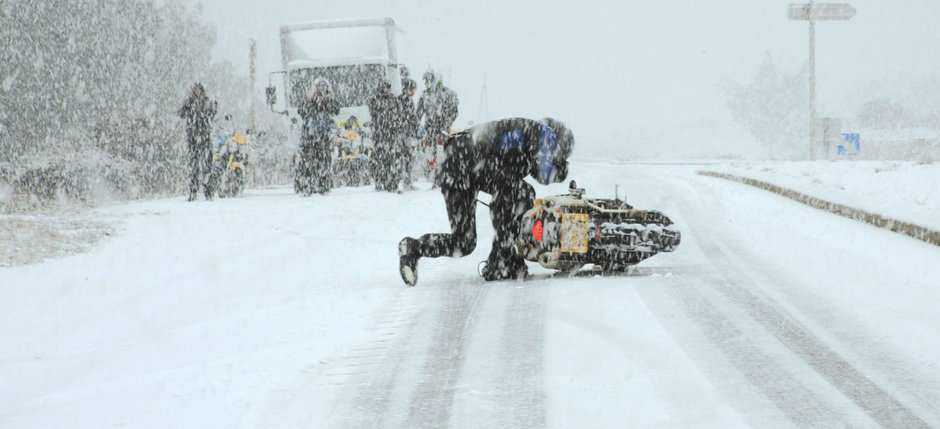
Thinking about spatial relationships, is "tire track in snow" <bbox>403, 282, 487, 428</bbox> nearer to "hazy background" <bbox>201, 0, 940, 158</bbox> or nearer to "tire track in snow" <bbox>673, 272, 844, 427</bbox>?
"tire track in snow" <bbox>673, 272, 844, 427</bbox>

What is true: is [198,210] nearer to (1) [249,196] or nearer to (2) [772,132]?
(1) [249,196]

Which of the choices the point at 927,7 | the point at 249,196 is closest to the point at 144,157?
the point at 249,196

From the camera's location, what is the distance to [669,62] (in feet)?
442

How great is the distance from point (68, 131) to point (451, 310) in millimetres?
28034

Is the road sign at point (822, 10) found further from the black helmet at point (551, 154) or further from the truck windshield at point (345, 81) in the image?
the black helmet at point (551, 154)

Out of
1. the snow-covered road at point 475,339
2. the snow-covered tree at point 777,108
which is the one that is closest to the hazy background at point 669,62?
the snow-covered tree at point 777,108

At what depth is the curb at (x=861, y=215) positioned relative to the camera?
8.60m

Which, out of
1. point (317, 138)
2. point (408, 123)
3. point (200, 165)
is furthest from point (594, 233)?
point (200, 165)

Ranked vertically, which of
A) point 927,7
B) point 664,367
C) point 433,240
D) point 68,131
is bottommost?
point 664,367

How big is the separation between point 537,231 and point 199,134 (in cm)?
1044

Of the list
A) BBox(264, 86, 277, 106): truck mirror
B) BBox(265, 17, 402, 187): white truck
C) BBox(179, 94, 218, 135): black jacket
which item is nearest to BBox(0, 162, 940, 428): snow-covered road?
BBox(179, 94, 218, 135): black jacket

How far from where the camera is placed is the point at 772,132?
72.8m

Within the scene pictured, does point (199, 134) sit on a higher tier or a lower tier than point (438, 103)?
lower

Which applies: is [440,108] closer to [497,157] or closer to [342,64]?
[342,64]
